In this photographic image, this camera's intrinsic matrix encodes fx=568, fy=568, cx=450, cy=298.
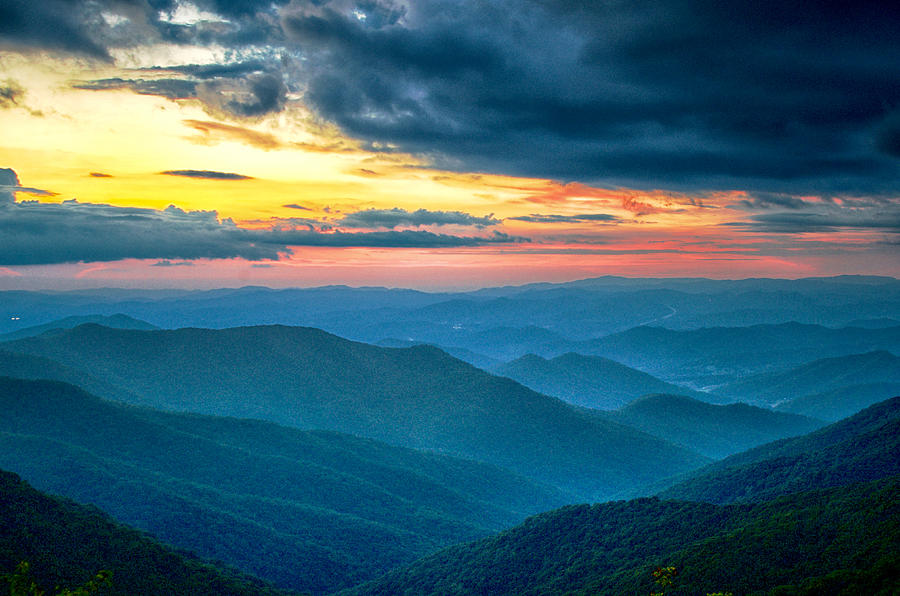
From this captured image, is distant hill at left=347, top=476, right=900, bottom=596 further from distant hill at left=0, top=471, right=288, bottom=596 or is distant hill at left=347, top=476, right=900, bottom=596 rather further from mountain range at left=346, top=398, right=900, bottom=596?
distant hill at left=0, top=471, right=288, bottom=596

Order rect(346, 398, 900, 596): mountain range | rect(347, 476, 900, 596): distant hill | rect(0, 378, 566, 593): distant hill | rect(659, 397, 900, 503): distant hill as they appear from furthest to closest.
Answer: rect(0, 378, 566, 593): distant hill
rect(659, 397, 900, 503): distant hill
rect(346, 398, 900, 596): mountain range
rect(347, 476, 900, 596): distant hill

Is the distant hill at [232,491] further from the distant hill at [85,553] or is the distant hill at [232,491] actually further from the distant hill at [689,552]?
the distant hill at [85,553]

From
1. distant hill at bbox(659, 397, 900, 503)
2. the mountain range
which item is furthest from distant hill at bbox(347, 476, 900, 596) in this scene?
distant hill at bbox(659, 397, 900, 503)

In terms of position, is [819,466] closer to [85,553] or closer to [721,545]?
[721,545]

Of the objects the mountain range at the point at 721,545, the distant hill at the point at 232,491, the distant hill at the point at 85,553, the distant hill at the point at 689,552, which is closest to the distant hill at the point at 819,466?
the mountain range at the point at 721,545

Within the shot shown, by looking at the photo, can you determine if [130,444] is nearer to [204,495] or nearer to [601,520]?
[204,495]
